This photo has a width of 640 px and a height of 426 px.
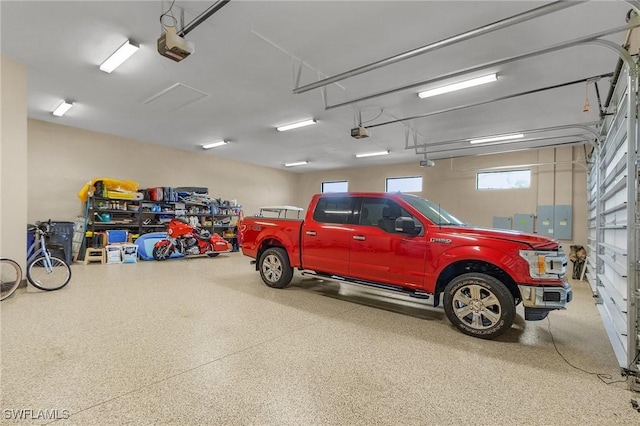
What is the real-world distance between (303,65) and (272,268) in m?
3.50

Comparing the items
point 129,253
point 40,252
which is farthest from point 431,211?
point 129,253

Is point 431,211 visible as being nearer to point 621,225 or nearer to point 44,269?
point 621,225

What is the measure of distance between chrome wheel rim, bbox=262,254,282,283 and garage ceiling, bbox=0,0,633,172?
3190 mm

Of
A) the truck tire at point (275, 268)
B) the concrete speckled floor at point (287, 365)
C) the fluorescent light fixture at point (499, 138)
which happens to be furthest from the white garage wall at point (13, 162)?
the fluorescent light fixture at point (499, 138)

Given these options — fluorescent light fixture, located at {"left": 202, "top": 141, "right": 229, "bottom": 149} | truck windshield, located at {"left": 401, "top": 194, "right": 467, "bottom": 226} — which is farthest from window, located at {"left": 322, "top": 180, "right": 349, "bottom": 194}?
truck windshield, located at {"left": 401, "top": 194, "right": 467, "bottom": 226}

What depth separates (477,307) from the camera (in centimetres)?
329

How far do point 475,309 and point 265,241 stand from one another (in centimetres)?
358

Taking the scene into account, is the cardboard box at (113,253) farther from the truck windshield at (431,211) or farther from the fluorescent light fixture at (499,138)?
the fluorescent light fixture at (499,138)

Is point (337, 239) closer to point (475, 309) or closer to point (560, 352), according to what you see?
point (475, 309)

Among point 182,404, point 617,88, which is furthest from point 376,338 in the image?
point 617,88

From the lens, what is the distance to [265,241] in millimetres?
5445

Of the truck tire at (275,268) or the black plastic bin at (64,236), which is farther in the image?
the black plastic bin at (64,236)

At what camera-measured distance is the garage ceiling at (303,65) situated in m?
3.45

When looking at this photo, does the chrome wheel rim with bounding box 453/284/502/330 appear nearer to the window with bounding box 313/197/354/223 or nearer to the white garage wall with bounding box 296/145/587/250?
the window with bounding box 313/197/354/223
